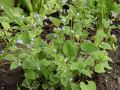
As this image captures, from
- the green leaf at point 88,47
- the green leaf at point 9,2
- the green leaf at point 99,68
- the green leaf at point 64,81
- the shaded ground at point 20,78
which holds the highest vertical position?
the green leaf at point 9,2

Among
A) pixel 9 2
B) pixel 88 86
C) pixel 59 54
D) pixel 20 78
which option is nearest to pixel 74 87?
pixel 88 86

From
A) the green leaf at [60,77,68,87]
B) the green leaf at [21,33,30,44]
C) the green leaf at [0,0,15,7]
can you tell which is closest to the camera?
the green leaf at [60,77,68,87]

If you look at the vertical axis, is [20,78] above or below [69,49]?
below

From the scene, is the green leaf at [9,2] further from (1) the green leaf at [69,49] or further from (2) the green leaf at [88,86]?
(2) the green leaf at [88,86]

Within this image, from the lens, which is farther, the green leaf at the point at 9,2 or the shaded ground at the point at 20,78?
the green leaf at the point at 9,2

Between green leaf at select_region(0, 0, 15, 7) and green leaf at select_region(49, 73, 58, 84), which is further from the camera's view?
green leaf at select_region(0, 0, 15, 7)

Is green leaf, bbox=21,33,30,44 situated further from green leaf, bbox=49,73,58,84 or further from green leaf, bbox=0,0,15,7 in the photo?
green leaf, bbox=0,0,15,7

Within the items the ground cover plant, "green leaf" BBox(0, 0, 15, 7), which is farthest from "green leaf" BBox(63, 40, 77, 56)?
"green leaf" BBox(0, 0, 15, 7)

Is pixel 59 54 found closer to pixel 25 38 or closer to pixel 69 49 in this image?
pixel 69 49

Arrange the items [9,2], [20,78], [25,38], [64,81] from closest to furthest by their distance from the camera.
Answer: [64,81] < [25,38] < [20,78] < [9,2]

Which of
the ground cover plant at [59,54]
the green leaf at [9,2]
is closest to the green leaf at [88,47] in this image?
the ground cover plant at [59,54]

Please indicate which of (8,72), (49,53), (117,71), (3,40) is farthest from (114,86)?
(3,40)
